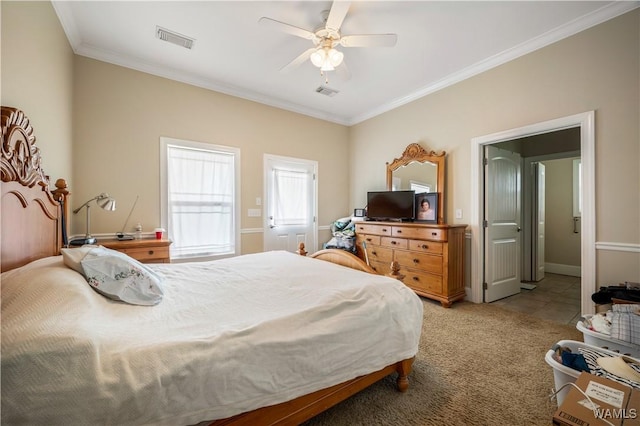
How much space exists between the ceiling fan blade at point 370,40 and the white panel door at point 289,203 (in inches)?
88.8

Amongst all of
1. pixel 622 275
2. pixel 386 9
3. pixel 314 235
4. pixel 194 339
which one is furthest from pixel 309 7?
pixel 622 275

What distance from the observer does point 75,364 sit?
765 mm

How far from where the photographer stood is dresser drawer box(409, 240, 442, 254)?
314 cm

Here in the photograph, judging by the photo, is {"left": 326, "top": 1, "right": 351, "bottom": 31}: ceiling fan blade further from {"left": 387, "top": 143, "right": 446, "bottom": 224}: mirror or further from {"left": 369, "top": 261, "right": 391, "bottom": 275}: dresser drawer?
{"left": 369, "top": 261, "right": 391, "bottom": 275}: dresser drawer

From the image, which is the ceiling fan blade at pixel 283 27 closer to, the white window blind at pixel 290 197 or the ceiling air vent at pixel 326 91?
the ceiling air vent at pixel 326 91

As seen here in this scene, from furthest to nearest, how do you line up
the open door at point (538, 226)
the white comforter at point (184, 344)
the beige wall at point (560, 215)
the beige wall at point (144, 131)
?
the beige wall at point (560, 215) → the open door at point (538, 226) → the beige wall at point (144, 131) → the white comforter at point (184, 344)

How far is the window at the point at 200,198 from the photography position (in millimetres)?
3379

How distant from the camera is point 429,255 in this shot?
3.22 metres

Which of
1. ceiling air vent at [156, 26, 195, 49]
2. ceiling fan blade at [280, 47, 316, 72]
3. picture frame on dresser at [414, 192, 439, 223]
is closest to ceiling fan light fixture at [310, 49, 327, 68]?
ceiling fan blade at [280, 47, 316, 72]

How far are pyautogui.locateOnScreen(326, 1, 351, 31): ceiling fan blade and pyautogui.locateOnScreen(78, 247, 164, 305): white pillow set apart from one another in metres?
2.26

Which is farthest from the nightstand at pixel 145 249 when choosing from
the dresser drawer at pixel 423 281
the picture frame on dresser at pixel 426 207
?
the picture frame on dresser at pixel 426 207

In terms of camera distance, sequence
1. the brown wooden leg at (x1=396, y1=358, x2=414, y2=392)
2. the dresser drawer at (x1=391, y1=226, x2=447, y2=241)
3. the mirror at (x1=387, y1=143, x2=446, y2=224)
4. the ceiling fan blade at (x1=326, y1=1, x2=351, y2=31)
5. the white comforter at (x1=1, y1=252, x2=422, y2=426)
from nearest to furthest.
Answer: the white comforter at (x1=1, y1=252, x2=422, y2=426) → the brown wooden leg at (x1=396, y1=358, x2=414, y2=392) → the ceiling fan blade at (x1=326, y1=1, x2=351, y2=31) → the dresser drawer at (x1=391, y1=226, x2=447, y2=241) → the mirror at (x1=387, y1=143, x2=446, y2=224)

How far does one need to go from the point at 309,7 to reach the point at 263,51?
845 millimetres

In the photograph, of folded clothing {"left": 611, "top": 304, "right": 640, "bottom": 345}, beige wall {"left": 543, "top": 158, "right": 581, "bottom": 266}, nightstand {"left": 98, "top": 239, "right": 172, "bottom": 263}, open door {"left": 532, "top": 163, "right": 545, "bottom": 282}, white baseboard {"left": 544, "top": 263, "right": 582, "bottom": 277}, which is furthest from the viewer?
beige wall {"left": 543, "top": 158, "right": 581, "bottom": 266}
